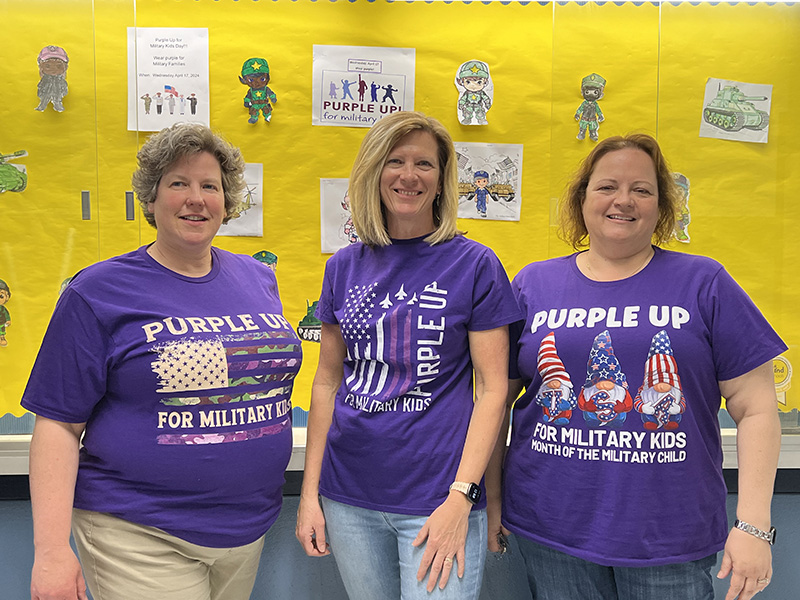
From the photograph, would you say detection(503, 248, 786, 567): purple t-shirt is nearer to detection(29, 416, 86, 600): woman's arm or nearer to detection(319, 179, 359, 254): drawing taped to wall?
detection(29, 416, 86, 600): woman's arm

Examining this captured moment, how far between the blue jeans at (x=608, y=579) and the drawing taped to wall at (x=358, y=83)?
1613mm

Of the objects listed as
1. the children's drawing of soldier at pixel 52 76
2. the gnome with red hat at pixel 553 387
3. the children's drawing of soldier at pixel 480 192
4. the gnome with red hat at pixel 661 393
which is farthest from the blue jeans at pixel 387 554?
the children's drawing of soldier at pixel 52 76

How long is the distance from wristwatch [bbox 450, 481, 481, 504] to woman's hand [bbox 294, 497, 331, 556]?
0.36 metres

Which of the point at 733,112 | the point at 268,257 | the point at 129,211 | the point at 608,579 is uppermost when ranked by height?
the point at 733,112

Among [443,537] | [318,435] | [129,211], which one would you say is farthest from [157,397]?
[129,211]

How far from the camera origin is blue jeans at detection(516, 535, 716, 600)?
1.41m

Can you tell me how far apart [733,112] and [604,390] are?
1389mm

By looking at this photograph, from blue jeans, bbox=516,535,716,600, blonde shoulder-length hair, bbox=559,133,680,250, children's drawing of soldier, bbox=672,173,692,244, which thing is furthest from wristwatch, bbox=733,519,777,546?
children's drawing of soldier, bbox=672,173,692,244

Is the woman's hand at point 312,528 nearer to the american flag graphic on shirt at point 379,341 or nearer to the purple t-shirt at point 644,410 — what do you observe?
the american flag graphic on shirt at point 379,341

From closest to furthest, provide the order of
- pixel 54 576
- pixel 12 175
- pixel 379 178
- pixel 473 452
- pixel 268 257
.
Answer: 1. pixel 54 576
2. pixel 473 452
3. pixel 379 178
4. pixel 12 175
5. pixel 268 257

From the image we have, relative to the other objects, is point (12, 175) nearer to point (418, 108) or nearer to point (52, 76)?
point (52, 76)

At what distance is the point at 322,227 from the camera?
250cm

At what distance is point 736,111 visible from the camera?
7.43 feet

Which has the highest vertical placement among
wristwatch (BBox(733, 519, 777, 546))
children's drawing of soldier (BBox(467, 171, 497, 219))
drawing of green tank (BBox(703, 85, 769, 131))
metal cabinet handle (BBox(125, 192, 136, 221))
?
drawing of green tank (BBox(703, 85, 769, 131))
